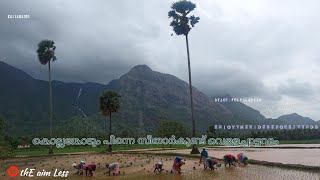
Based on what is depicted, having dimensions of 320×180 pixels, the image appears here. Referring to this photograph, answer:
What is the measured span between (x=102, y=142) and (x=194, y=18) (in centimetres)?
6277

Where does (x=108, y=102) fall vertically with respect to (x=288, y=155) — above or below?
above

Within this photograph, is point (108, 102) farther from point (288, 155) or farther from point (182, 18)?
point (288, 155)

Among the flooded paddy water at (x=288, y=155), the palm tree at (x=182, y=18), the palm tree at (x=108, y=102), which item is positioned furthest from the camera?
the palm tree at (x=108, y=102)

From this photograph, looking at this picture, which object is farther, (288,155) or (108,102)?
(108,102)

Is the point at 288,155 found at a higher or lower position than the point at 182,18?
lower

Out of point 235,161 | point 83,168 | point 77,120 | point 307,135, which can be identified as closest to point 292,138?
point 307,135

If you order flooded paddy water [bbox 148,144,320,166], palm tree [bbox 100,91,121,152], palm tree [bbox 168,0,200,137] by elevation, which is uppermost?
palm tree [bbox 168,0,200,137]

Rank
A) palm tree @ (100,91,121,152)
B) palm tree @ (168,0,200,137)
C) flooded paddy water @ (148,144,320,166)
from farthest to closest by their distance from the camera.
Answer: palm tree @ (100,91,121,152), palm tree @ (168,0,200,137), flooded paddy water @ (148,144,320,166)

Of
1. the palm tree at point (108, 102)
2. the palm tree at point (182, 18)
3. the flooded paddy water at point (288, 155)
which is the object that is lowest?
the flooded paddy water at point (288, 155)

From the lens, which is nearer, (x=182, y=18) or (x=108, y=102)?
(x=182, y=18)

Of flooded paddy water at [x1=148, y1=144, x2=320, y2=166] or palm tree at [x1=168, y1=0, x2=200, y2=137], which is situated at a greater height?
palm tree at [x1=168, y1=0, x2=200, y2=137]

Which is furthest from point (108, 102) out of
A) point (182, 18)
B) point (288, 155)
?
point (288, 155)

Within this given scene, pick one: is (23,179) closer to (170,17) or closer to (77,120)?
(170,17)

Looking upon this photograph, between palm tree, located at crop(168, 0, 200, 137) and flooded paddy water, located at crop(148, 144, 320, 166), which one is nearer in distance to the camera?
flooded paddy water, located at crop(148, 144, 320, 166)
